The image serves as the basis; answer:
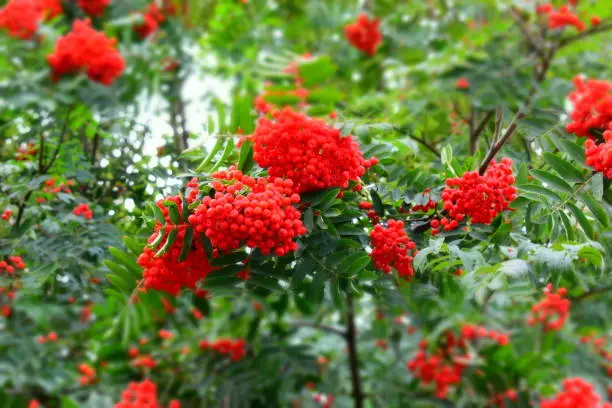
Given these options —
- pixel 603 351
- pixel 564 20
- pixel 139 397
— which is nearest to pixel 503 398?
pixel 603 351

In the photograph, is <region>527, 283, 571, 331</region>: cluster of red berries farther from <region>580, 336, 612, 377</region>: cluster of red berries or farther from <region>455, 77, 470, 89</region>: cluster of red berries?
<region>455, 77, 470, 89</region>: cluster of red berries

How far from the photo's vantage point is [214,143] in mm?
2066

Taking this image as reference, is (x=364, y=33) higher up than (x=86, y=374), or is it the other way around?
(x=364, y=33)

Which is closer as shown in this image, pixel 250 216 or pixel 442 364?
pixel 250 216

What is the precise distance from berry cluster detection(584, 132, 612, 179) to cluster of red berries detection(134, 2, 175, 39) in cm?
367

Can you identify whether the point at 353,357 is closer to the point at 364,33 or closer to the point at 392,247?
the point at 392,247

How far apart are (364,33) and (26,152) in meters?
2.73

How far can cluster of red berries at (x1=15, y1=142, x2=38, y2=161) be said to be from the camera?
261 cm

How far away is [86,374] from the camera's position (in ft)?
12.8

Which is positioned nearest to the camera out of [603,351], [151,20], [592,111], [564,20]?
[592,111]

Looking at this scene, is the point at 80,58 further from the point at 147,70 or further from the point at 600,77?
the point at 600,77

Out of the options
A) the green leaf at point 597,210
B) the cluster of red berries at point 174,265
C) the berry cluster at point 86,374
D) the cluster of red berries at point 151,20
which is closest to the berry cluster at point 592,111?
the green leaf at point 597,210

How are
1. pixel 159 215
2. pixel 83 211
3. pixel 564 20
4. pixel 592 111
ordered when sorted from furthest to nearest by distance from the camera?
1. pixel 564 20
2. pixel 83 211
3. pixel 592 111
4. pixel 159 215

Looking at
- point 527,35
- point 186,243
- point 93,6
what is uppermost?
point 93,6
